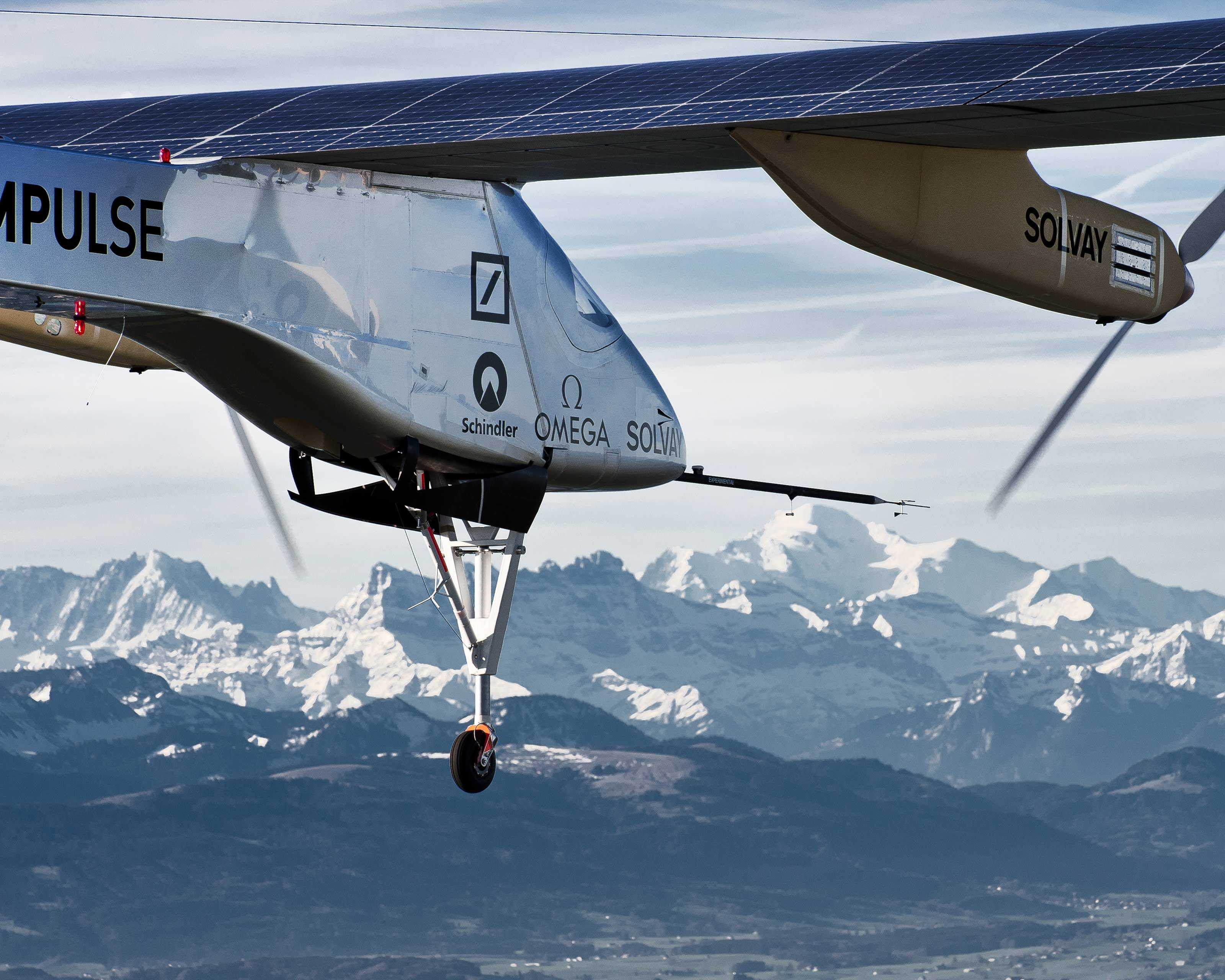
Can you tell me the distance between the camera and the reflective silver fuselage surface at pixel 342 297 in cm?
1930

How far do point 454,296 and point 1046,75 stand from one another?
7.63 metres

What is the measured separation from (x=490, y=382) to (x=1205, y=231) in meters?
11.7

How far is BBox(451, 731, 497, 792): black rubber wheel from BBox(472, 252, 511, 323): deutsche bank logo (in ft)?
18.3

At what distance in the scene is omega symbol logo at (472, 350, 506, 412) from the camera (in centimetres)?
2334

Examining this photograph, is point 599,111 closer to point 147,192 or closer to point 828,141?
point 828,141

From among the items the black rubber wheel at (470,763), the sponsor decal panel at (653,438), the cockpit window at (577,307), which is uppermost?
the cockpit window at (577,307)

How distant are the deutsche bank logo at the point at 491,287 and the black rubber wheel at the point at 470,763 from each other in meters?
5.56

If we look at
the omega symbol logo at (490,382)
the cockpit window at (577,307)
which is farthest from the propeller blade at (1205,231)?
the omega symbol logo at (490,382)

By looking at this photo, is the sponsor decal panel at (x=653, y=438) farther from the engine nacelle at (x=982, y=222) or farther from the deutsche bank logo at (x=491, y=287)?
the engine nacelle at (x=982, y=222)

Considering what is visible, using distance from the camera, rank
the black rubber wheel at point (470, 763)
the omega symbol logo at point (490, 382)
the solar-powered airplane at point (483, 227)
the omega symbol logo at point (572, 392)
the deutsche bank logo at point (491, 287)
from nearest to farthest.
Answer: the solar-powered airplane at point (483, 227)
the omega symbol logo at point (490, 382)
the deutsche bank logo at point (491, 287)
the black rubber wheel at point (470, 763)
the omega symbol logo at point (572, 392)

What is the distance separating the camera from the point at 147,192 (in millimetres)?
19719

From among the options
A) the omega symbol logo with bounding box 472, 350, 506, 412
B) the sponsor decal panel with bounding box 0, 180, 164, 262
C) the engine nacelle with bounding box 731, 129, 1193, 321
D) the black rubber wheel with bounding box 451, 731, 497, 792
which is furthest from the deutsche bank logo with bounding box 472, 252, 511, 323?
the black rubber wheel with bounding box 451, 731, 497, 792

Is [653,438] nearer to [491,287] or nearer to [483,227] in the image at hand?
[491,287]

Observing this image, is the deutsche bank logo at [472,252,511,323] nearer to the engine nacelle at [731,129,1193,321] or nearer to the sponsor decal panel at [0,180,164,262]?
the engine nacelle at [731,129,1193,321]
